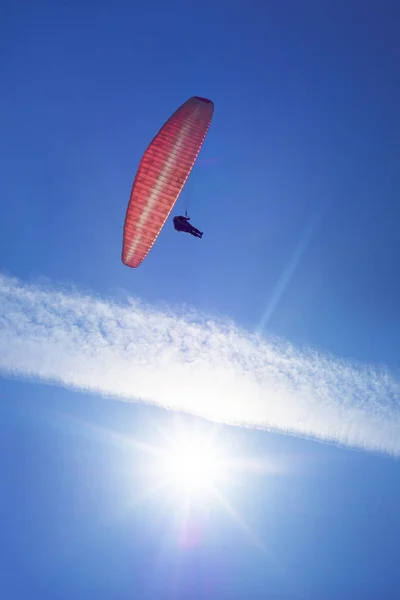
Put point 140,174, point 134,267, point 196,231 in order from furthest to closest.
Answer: point 196,231, point 134,267, point 140,174

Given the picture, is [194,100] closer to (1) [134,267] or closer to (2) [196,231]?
(2) [196,231]

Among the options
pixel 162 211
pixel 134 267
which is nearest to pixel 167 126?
pixel 162 211

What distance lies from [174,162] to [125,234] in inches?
211

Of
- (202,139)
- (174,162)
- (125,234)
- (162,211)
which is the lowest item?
(125,234)

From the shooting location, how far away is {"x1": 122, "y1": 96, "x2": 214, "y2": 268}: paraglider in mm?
25438

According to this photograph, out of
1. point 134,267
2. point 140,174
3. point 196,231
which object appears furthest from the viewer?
point 196,231

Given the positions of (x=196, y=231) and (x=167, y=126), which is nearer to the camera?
(x=167, y=126)

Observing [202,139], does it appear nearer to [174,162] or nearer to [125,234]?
[174,162]

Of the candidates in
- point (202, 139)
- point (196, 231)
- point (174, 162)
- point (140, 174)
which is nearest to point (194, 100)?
point (202, 139)

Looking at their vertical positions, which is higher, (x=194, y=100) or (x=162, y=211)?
(x=194, y=100)

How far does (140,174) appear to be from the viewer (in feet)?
82.9

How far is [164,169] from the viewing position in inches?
1014

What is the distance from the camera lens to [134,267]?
28953mm

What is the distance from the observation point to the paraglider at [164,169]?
25438 millimetres
